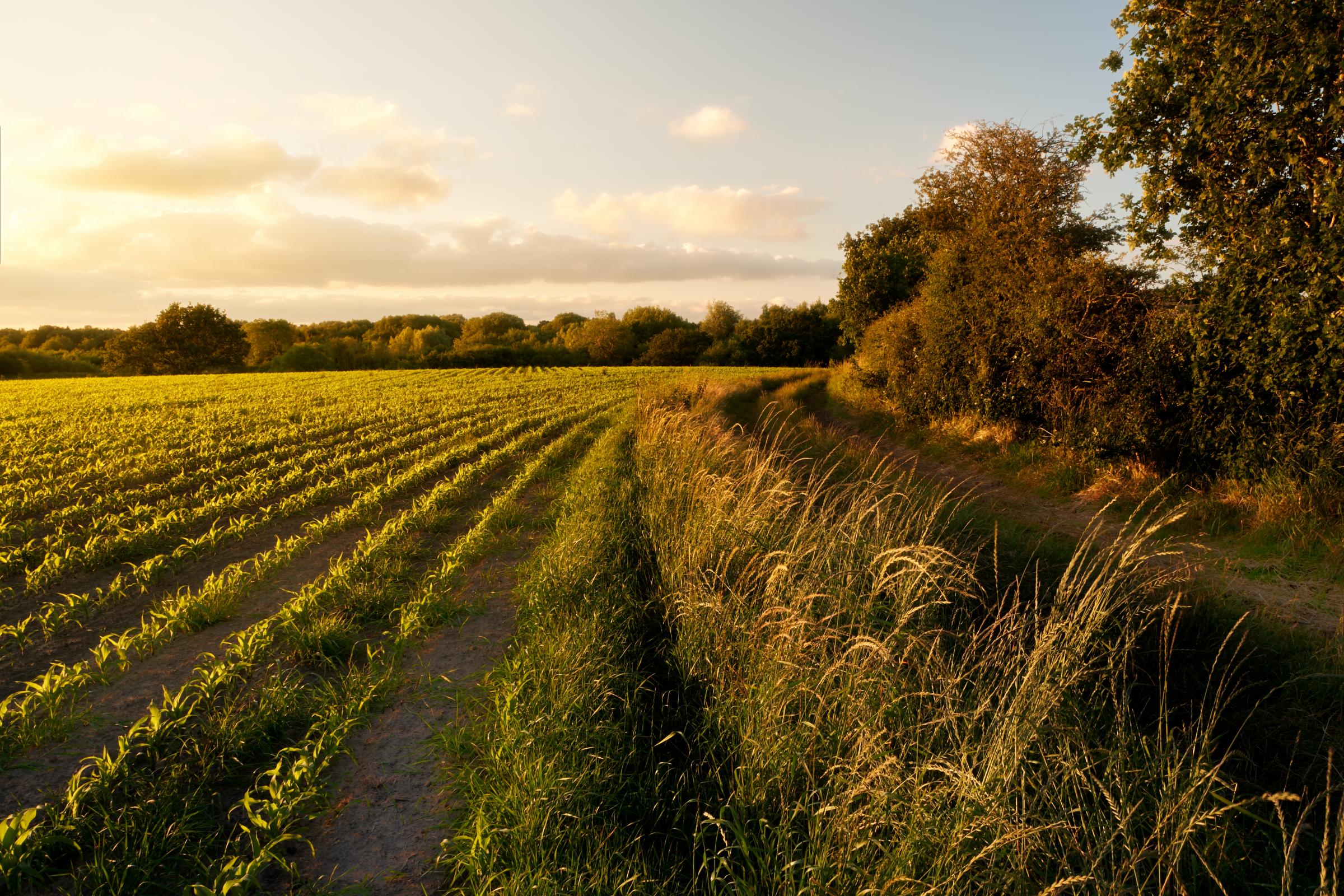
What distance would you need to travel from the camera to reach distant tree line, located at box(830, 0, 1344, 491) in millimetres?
8594

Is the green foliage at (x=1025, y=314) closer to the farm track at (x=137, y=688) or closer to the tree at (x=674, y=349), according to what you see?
the farm track at (x=137, y=688)

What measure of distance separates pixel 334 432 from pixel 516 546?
39.8 ft

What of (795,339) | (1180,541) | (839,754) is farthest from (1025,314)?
(795,339)

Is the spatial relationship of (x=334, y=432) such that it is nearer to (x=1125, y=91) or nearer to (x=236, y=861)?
(x=236, y=861)

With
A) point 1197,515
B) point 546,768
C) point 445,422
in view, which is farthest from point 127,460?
point 1197,515

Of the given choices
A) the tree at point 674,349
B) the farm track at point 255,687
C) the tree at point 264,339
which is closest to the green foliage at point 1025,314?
the farm track at point 255,687

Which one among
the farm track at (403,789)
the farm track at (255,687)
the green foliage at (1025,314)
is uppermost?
the green foliage at (1025,314)

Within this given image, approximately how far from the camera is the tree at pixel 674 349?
Result: 66.2 meters

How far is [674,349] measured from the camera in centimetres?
6681

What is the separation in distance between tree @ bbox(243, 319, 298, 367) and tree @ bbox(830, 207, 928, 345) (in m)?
73.5

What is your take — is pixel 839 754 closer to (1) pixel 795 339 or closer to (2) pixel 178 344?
(1) pixel 795 339

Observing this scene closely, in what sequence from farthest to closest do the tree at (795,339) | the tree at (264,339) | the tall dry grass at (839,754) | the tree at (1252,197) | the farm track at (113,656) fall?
1. the tree at (264,339)
2. the tree at (795,339)
3. the tree at (1252,197)
4. the farm track at (113,656)
5. the tall dry grass at (839,754)

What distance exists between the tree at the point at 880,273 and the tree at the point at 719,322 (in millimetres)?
38687

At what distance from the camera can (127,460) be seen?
498 inches
